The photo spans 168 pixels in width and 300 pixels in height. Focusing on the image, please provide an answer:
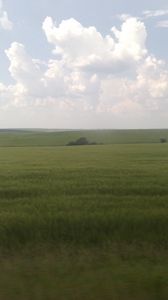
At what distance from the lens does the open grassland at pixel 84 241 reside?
5.85m

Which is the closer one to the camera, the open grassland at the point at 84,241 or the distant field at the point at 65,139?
the open grassland at the point at 84,241

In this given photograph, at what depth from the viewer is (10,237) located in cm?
914

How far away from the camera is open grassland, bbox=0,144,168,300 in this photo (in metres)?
5.85

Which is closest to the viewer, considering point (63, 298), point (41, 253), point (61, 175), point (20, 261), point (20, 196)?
point (63, 298)

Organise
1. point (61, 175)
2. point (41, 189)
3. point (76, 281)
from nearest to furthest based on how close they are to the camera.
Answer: point (76, 281), point (41, 189), point (61, 175)

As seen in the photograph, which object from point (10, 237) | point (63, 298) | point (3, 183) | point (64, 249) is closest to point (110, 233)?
point (64, 249)

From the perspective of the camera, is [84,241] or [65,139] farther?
[65,139]

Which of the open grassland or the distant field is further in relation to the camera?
the distant field

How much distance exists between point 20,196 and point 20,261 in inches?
223

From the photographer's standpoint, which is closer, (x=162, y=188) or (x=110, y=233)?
(x=110, y=233)

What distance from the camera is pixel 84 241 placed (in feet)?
29.4

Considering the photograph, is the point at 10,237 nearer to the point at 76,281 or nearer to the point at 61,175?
the point at 76,281

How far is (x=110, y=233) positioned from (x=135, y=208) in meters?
1.59

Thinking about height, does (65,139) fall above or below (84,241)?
below
